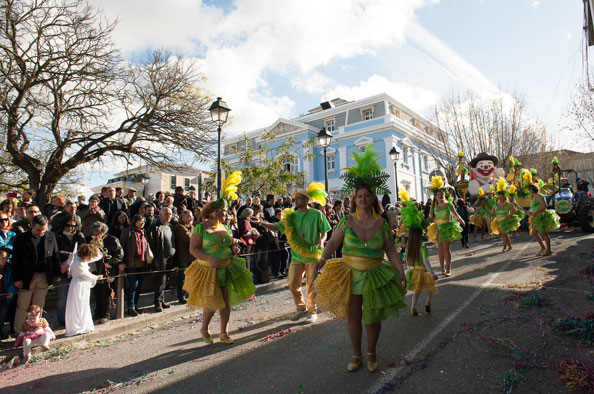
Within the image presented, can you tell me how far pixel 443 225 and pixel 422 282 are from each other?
10.6 feet

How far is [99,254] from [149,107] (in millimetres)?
9361

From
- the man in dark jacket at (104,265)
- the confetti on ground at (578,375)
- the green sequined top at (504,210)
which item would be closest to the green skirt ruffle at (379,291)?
the confetti on ground at (578,375)

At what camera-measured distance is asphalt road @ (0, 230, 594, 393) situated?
126 inches

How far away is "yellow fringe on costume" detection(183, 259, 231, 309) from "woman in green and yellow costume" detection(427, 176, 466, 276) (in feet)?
17.5

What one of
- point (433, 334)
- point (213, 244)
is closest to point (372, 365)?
point (433, 334)

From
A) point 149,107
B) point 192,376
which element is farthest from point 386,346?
point 149,107

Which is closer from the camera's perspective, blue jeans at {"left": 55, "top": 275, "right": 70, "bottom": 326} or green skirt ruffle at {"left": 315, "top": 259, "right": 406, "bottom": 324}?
green skirt ruffle at {"left": 315, "top": 259, "right": 406, "bottom": 324}

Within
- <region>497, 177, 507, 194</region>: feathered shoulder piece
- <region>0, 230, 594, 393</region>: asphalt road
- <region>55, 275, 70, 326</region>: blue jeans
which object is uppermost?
<region>497, 177, 507, 194</region>: feathered shoulder piece

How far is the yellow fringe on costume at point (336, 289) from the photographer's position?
351 cm

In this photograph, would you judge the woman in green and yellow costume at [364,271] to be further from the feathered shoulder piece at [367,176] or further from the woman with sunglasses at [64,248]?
the woman with sunglasses at [64,248]

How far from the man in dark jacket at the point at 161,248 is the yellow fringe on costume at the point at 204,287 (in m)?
2.59

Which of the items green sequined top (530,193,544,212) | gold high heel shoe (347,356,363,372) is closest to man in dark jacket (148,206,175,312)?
gold high heel shoe (347,356,363,372)

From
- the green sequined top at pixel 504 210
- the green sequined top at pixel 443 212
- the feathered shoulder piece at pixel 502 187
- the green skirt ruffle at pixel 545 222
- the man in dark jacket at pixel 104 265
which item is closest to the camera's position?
the man in dark jacket at pixel 104 265

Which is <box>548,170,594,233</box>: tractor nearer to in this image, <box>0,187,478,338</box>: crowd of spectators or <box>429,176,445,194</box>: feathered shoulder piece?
<box>429,176,445,194</box>: feathered shoulder piece
